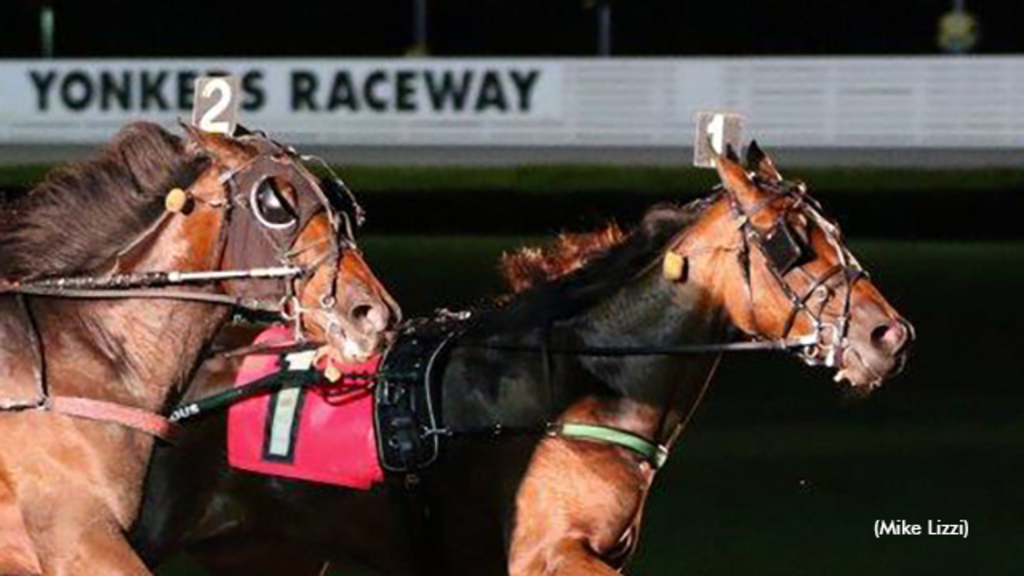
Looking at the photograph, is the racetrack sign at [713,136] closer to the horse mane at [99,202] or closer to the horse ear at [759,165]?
the horse ear at [759,165]

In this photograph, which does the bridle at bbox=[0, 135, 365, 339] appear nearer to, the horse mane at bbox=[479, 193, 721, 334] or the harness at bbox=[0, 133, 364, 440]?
the harness at bbox=[0, 133, 364, 440]

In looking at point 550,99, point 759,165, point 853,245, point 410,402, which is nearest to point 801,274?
point 759,165

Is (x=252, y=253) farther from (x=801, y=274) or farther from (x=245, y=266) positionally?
(x=801, y=274)

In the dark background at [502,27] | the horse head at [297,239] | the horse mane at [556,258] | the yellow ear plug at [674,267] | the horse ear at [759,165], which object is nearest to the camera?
the horse head at [297,239]

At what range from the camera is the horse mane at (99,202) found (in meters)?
5.14

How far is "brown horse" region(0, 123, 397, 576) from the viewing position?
4.94 meters

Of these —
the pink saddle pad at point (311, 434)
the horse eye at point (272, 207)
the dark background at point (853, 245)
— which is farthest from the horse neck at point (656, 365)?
the dark background at point (853, 245)

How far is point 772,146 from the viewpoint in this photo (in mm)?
21641

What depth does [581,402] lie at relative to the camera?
584 centimetres

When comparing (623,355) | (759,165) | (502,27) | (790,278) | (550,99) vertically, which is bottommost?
(623,355)

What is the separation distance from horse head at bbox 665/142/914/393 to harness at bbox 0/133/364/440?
1.00 meters

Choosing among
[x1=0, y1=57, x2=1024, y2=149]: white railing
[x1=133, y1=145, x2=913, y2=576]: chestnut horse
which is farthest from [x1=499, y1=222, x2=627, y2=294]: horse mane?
[x1=0, y1=57, x2=1024, y2=149]: white railing

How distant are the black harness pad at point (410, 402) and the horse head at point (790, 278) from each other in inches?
21.5

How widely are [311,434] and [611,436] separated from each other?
629 millimetres
